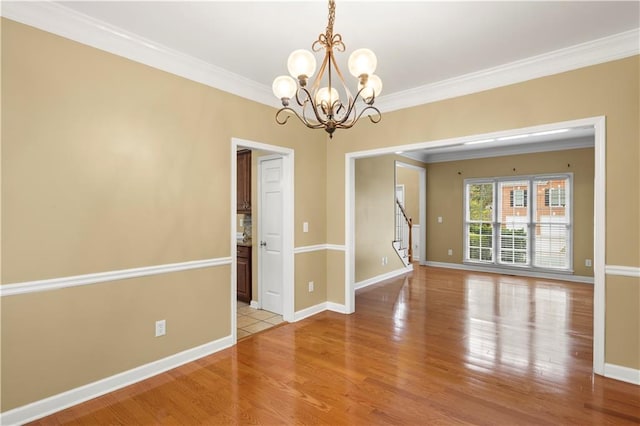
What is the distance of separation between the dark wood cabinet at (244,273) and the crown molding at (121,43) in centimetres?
232

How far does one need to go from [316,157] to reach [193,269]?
2.30 m

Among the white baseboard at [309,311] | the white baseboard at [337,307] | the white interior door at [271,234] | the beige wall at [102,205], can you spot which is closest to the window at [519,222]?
the white baseboard at [337,307]

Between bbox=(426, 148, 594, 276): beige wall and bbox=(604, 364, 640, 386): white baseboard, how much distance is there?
461 centimetres

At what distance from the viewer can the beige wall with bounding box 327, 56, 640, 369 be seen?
2.79 meters

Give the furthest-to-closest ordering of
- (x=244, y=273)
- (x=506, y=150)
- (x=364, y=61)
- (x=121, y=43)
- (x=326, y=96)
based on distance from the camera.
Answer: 1. (x=506, y=150)
2. (x=244, y=273)
3. (x=121, y=43)
4. (x=326, y=96)
5. (x=364, y=61)

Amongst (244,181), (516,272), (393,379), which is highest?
(244,181)

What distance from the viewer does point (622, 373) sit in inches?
111

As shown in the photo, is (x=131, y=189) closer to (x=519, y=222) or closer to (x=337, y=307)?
(x=337, y=307)

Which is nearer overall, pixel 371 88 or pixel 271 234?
pixel 371 88

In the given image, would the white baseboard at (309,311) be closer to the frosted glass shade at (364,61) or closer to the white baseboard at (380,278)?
the white baseboard at (380,278)

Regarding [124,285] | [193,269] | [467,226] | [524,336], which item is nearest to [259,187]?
[193,269]

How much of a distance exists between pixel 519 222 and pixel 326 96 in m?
→ 6.91

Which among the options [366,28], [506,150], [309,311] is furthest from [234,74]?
[506,150]

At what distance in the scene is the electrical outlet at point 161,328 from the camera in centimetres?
297
